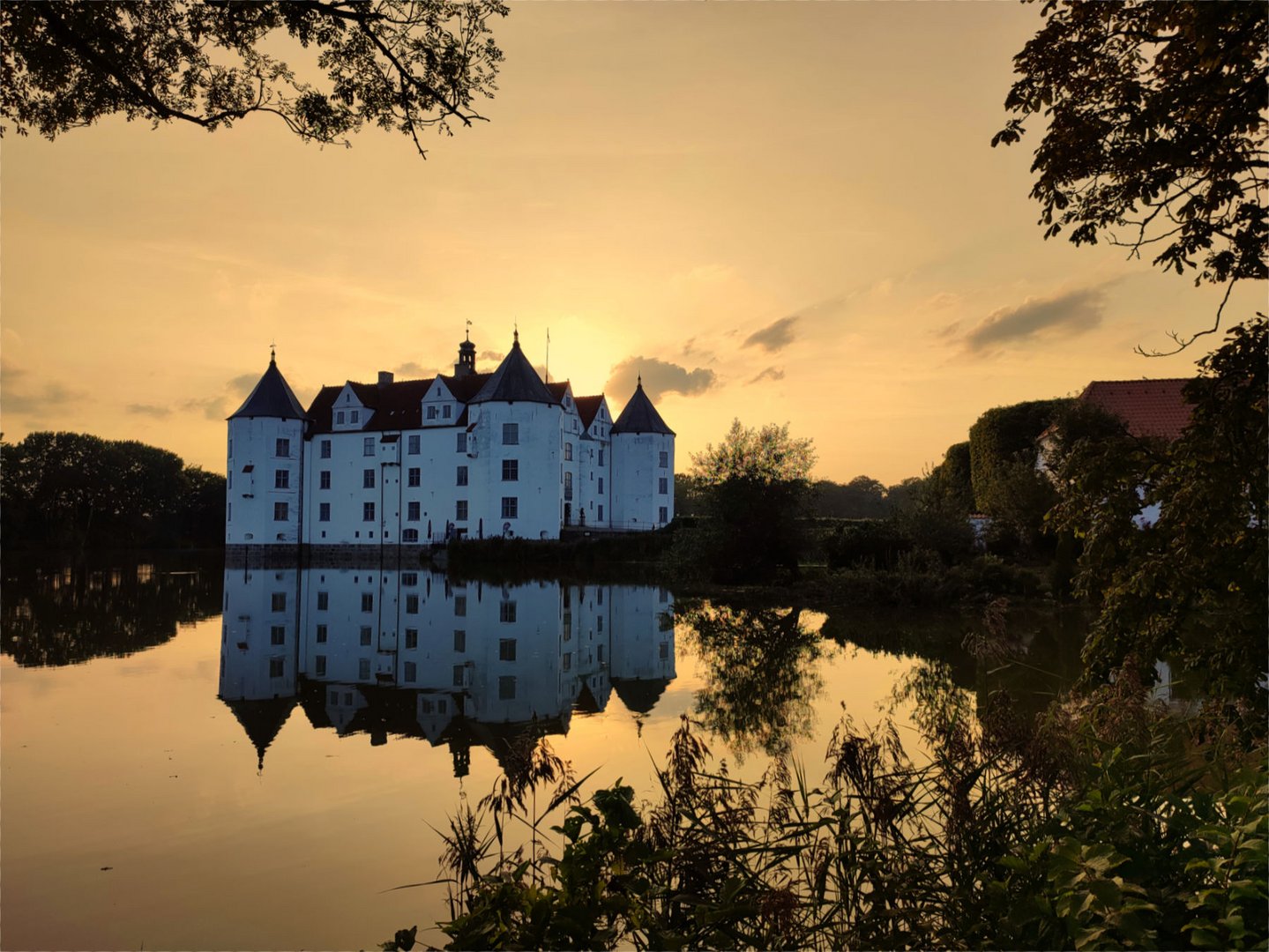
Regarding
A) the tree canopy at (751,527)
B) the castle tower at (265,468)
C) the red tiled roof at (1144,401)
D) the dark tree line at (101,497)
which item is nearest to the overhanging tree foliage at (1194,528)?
the tree canopy at (751,527)

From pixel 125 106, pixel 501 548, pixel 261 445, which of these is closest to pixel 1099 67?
pixel 125 106

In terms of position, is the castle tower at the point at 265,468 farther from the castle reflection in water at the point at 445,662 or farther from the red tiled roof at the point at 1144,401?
Answer: the red tiled roof at the point at 1144,401

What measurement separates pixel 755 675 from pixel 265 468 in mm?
48213

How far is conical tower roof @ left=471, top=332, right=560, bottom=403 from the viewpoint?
50.3 metres

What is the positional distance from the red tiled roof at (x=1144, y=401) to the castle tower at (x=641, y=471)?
87.4ft

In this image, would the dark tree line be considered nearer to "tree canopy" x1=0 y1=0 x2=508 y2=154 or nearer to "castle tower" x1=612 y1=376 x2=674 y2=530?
"castle tower" x1=612 y1=376 x2=674 y2=530

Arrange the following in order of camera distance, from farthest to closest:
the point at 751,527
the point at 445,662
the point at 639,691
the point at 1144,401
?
1. the point at 1144,401
2. the point at 751,527
3. the point at 445,662
4. the point at 639,691

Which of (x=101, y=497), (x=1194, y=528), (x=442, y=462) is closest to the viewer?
(x=1194, y=528)

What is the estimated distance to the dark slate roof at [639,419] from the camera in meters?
58.8

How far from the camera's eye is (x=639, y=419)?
5906cm

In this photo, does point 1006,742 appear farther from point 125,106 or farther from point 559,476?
point 559,476

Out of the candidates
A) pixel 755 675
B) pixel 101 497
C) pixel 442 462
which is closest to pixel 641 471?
pixel 442 462

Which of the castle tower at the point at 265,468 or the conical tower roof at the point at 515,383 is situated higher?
the conical tower roof at the point at 515,383

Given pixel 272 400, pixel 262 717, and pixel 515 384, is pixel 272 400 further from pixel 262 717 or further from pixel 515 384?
pixel 262 717
